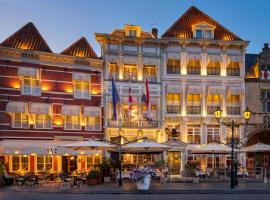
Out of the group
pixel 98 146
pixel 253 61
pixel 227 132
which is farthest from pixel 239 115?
pixel 98 146

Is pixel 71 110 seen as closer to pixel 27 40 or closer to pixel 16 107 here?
pixel 16 107

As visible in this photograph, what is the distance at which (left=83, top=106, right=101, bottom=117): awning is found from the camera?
43.3 meters

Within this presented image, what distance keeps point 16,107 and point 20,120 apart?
1.17m

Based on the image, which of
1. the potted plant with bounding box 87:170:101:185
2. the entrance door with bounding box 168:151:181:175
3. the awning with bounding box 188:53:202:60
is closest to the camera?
the potted plant with bounding box 87:170:101:185

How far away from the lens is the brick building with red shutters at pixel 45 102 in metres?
39.5

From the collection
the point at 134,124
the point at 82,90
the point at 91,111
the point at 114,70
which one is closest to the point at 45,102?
the point at 82,90

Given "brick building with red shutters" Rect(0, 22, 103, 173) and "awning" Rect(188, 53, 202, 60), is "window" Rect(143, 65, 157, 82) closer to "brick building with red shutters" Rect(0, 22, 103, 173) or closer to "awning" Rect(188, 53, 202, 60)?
"awning" Rect(188, 53, 202, 60)

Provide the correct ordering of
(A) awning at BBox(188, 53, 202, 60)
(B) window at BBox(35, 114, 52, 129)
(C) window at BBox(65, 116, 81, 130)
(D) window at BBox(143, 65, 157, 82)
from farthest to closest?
1. (A) awning at BBox(188, 53, 202, 60)
2. (D) window at BBox(143, 65, 157, 82)
3. (C) window at BBox(65, 116, 81, 130)
4. (B) window at BBox(35, 114, 52, 129)

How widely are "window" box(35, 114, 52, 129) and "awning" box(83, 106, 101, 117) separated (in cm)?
319

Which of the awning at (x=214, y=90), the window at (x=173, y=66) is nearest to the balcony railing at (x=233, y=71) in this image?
the awning at (x=214, y=90)

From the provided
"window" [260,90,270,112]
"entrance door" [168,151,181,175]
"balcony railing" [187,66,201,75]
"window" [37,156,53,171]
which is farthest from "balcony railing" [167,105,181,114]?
"window" [37,156,53,171]

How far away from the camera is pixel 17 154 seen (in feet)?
126

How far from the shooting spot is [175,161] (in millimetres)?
45719

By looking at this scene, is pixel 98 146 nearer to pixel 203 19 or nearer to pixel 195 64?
pixel 195 64
